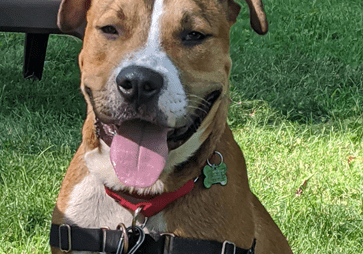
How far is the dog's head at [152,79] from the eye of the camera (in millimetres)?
2275

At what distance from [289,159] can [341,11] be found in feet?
14.7

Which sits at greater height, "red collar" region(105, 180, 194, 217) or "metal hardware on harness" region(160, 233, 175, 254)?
"red collar" region(105, 180, 194, 217)

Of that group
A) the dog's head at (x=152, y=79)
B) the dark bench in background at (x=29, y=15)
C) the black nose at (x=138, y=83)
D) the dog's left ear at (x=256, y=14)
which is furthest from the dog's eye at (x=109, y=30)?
the dark bench in background at (x=29, y=15)

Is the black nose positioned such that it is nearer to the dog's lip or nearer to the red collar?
the dog's lip

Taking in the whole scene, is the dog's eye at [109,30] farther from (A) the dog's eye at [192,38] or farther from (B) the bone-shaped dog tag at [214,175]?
(B) the bone-shaped dog tag at [214,175]

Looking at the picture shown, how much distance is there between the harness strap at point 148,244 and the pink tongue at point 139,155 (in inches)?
9.7

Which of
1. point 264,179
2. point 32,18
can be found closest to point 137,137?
point 264,179

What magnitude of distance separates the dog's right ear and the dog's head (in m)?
0.14

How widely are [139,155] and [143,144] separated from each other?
0.16 feet

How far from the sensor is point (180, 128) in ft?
7.94

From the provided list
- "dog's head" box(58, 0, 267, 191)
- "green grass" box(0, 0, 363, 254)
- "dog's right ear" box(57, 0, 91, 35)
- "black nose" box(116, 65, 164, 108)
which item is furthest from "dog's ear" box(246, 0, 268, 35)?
"green grass" box(0, 0, 363, 254)

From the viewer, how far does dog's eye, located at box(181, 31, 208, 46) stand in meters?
2.42

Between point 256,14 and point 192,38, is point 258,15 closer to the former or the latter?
point 256,14

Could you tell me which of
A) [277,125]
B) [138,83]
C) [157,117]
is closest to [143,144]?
[157,117]
